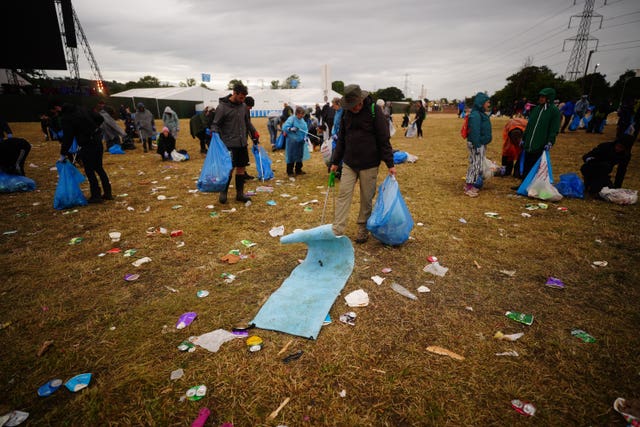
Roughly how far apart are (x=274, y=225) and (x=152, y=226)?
1.91 m

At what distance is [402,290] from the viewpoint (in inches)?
116

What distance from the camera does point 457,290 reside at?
2936 millimetres

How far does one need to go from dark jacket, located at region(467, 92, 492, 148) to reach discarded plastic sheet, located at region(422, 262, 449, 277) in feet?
10.2

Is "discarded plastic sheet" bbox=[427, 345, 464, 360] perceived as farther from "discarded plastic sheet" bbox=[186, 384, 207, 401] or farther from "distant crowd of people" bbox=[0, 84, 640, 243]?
"discarded plastic sheet" bbox=[186, 384, 207, 401]

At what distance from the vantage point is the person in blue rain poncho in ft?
23.4

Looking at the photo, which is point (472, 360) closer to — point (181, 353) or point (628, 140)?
point (181, 353)

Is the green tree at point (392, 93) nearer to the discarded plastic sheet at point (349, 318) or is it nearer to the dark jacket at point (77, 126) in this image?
the dark jacket at point (77, 126)

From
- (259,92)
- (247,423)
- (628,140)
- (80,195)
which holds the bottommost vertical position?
(247,423)

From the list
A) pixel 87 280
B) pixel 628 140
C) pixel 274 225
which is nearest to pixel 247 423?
pixel 87 280

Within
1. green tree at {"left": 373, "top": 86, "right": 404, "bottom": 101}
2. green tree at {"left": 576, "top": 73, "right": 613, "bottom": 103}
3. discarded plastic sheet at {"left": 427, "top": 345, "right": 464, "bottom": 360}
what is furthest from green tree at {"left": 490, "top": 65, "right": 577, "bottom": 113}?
discarded plastic sheet at {"left": 427, "top": 345, "right": 464, "bottom": 360}

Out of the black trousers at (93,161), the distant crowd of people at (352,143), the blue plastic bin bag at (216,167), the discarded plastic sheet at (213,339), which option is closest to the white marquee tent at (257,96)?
the distant crowd of people at (352,143)

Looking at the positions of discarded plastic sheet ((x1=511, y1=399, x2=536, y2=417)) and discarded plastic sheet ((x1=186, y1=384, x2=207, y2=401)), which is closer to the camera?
discarded plastic sheet ((x1=511, y1=399, x2=536, y2=417))

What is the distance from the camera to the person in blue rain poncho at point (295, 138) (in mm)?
7133

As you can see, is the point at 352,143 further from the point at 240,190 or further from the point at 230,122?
the point at 240,190
